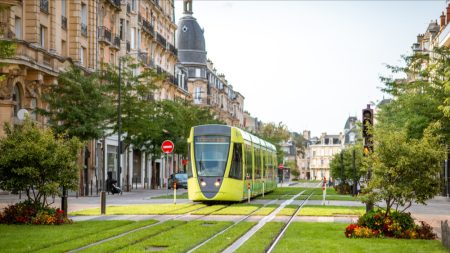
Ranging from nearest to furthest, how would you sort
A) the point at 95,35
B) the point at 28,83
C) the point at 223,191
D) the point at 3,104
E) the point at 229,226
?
the point at 229,226
the point at 223,191
the point at 3,104
the point at 28,83
the point at 95,35

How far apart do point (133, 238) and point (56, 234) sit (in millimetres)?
2185

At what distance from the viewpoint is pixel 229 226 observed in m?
22.6

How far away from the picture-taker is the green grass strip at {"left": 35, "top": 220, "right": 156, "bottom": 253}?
52.9ft

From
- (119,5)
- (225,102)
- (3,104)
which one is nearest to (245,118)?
(225,102)

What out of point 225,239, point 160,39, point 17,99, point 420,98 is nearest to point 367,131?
point 225,239

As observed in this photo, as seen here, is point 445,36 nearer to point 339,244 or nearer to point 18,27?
point 18,27

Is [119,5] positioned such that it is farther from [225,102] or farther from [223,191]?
[225,102]

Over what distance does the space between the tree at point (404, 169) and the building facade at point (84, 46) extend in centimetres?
987

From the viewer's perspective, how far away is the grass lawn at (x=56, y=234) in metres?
16.4

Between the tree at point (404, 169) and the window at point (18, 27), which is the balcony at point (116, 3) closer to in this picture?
the window at point (18, 27)

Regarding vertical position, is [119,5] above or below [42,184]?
above

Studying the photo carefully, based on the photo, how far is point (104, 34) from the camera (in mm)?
58688

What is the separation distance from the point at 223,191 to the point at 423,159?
51.7 feet

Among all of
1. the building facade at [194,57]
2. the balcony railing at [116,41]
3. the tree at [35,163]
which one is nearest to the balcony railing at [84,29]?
the balcony railing at [116,41]
